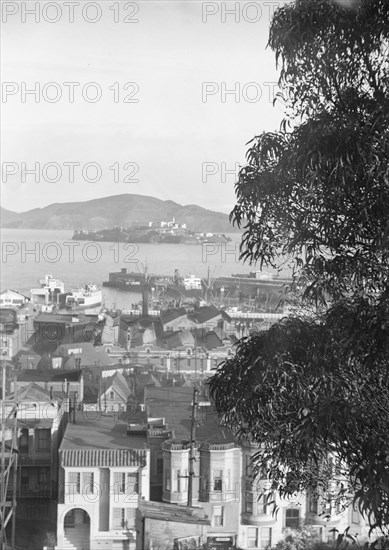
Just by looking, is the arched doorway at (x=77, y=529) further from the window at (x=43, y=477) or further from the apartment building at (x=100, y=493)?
the window at (x=43, y=477)

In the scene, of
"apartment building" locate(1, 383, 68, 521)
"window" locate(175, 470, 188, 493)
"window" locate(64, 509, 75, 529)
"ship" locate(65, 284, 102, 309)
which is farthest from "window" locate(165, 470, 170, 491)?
"ship" locate(65, 284, 102, 309)

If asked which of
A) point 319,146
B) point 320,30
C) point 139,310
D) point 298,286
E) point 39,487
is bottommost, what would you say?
point 39,487

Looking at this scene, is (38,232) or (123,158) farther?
(38,232)

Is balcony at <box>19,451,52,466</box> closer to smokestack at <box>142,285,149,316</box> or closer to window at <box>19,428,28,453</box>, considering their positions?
window at <box>19,428,28,453</box>

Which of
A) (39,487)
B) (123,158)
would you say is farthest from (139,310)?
(39,487)

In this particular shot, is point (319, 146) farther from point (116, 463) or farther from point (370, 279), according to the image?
point (116, 463)

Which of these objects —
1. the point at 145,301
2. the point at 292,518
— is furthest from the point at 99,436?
the point at 145,301

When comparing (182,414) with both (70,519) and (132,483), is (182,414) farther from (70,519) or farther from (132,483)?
(70,519)
